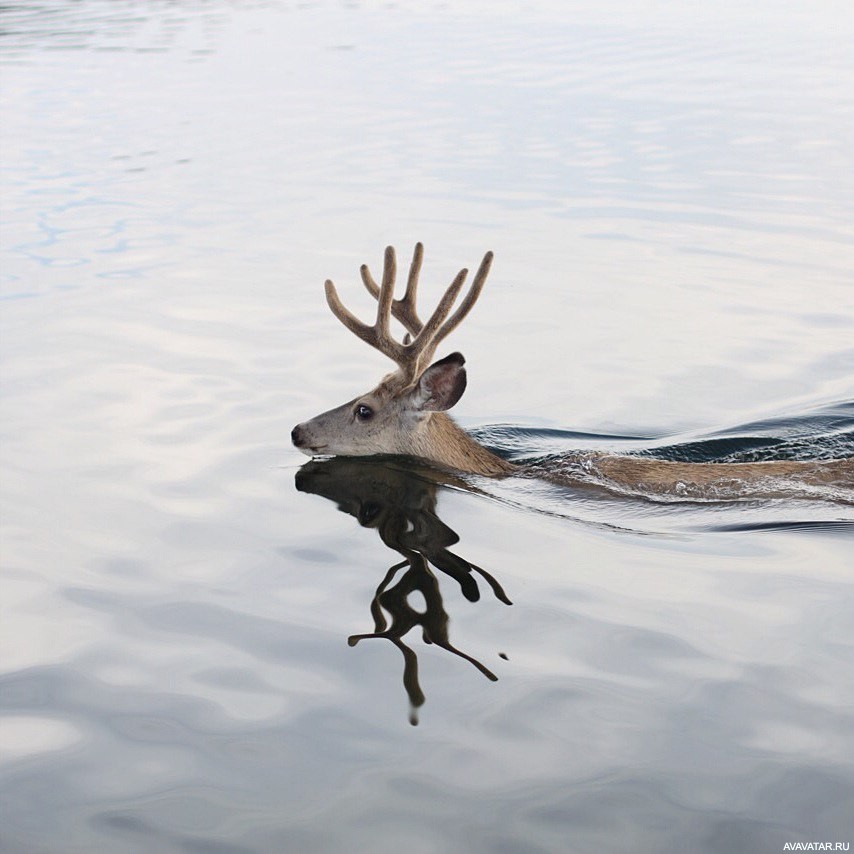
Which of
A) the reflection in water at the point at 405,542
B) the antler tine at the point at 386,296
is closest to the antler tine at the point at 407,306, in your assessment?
the antler tine at the point at 386,296

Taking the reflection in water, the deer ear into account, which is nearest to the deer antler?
the deer ear

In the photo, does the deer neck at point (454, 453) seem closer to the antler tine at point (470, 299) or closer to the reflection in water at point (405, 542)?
the reflection in water at point (405, 542)

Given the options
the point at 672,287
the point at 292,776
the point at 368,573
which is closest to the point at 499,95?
the point at 672,287

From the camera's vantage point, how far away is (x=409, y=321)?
8.15 m

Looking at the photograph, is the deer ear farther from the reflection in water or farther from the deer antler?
the reflection in water

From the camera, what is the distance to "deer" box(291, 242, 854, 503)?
748 centimetres

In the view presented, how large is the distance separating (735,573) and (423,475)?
218 cm

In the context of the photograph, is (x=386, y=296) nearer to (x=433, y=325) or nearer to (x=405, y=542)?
(x=433, y=325)

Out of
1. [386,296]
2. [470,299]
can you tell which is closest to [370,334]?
[386,296]

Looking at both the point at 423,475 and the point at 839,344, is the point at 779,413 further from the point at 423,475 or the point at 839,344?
the point at 423,475

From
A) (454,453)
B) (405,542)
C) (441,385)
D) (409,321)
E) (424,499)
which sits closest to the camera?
(405,542)

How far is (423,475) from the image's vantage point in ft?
25.6

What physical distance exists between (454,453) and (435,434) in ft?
0.51

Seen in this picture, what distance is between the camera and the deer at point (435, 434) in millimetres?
7477
